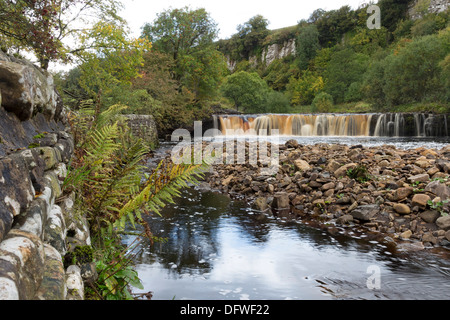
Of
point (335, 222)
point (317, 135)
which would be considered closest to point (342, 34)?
point (317, 135)

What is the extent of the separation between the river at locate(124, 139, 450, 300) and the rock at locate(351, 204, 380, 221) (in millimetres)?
726

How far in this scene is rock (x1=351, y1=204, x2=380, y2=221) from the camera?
6311 millimetres

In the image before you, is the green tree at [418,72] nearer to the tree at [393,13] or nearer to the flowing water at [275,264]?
the flowing water at [275,264]

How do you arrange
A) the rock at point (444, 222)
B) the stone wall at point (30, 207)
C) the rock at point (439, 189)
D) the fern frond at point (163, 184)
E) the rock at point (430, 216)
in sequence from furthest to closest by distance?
the rock at point (439, 189) < the rock at point (430, 216) < the rock at point (444, 222) < the fern frond at point (163, 184) < the stone wall at point (30, 207)

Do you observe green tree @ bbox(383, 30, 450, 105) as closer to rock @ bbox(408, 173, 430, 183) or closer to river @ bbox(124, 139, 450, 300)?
rock @ bbox(408, 173, 430, 183)

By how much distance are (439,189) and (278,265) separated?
12.1ft

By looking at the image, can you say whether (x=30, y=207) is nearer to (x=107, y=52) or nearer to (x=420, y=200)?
(x=420, y=200)

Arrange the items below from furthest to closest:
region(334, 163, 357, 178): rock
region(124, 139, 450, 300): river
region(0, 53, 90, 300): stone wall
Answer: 1. region(334, 163, 357, 178): rock
2. region(124, 139, 450, 300): river
3. region(0, 53, 90, 300): stone wall

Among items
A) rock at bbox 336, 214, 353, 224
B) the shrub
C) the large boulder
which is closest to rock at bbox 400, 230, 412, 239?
rock at bbox 336, 214, 353, 224

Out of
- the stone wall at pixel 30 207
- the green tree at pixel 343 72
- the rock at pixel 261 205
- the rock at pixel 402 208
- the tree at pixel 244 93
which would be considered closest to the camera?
the stone wall at pixel 30 207

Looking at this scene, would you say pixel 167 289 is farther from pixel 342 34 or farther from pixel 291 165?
pixel 342 34

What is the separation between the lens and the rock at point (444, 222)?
5434 mm

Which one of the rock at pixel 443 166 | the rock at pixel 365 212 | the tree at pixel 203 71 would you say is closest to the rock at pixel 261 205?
the rock at pixel 365 212

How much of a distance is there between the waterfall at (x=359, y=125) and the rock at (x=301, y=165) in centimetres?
1678
